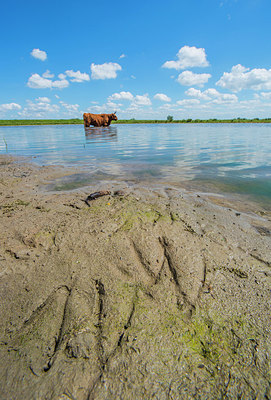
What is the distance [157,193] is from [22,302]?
3430mm

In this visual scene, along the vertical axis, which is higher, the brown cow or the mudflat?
the brown cow

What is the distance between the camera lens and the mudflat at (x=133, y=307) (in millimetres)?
1226

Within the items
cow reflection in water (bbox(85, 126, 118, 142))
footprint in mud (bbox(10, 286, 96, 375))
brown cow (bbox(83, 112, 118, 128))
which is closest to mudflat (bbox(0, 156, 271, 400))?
footprint in mud (bbox(10, 286, 96, 375))

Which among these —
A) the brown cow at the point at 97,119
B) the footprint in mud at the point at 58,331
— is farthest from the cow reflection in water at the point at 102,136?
the footprint in mud at the point at 58,331

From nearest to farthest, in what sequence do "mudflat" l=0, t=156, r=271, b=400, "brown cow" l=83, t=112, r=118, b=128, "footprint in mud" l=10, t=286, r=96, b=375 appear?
"mudflat" l=0, t=156, r=271, b=400 → "footprint in mud" l=10, t=286, r=96, b=375 → "brown cow" l=83, t=112, r=118, b=128

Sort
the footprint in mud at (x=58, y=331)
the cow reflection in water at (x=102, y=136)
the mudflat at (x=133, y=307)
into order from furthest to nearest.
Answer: the cow reflection in water at (x=102, y=136), the footprint in mud at (x=58, y=331), the mudflat at (x=133, y=307)

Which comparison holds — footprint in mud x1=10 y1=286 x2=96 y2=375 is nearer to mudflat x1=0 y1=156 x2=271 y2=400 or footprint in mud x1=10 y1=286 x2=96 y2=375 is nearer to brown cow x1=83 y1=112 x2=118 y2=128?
mudflat x1=0 y1=156 x2=271 y2=400

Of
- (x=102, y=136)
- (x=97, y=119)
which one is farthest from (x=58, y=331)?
(x=97, y=119)

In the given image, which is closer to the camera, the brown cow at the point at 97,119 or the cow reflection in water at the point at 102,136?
the cow reflection in water at the point at 102,136

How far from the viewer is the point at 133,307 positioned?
171 centimetres

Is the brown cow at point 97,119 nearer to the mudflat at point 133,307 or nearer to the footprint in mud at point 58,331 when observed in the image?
the mudflat at point 133,307

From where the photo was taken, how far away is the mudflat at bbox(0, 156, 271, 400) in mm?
1226

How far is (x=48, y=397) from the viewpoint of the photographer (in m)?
1.15

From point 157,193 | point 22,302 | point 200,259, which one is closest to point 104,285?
point 22,302
